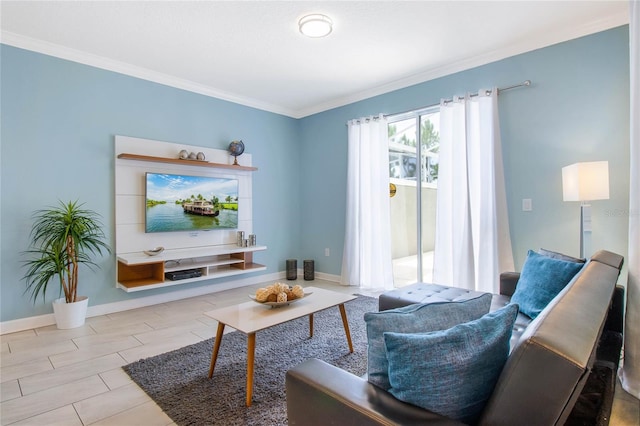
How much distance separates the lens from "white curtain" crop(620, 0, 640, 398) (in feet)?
6.12

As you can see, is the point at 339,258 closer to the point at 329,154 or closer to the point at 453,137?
the point at 329,154

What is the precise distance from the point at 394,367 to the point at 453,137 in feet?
10.4

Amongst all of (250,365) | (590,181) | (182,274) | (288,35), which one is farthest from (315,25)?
(182,274)

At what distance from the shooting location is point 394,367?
0.91m

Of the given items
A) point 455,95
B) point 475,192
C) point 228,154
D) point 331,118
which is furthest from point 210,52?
point 475,192

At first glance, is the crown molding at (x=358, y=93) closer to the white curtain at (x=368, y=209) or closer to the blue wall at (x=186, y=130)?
the blue wall at (x=186, y=130)

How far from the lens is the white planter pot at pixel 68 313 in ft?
9.71

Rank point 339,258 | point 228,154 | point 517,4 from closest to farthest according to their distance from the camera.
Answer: point 517,4
point 228,154
point 339,258

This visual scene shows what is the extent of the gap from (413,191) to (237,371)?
2.99 metres

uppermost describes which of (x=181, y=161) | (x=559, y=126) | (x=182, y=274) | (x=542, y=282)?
(x=559, y=126)

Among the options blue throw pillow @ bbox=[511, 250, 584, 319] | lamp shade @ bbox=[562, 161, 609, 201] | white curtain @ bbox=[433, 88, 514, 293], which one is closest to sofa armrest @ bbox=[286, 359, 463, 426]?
blue throw pillow @ bbox=[511, 250, 584, 319]

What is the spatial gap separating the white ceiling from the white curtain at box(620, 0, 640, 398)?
855mm

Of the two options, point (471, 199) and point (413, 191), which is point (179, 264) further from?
point (471, 199)

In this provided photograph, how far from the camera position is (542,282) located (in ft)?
6.35
